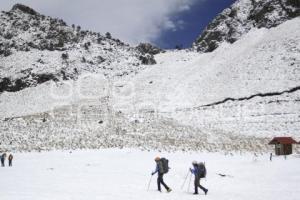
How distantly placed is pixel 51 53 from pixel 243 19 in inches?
1801

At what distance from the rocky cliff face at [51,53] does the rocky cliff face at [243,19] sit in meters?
15.7

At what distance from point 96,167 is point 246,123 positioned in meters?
28.7

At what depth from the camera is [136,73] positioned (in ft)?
285

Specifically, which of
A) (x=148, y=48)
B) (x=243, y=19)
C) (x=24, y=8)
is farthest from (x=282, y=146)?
(x=24, y=8)

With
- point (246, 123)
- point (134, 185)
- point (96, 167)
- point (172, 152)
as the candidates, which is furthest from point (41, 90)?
point (134, 185)

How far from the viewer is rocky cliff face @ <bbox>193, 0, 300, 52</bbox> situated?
3418 inches

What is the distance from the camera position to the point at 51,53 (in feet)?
306

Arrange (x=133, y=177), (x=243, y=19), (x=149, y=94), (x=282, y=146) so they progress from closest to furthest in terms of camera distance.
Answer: (x=133, y=177) → (x=282, y=146) → (x=149, y=94) → (x=243, y=19)

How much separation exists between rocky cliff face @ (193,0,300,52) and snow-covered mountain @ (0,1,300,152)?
2.77 meters

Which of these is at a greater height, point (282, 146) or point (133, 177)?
Answer: point (282, 146)

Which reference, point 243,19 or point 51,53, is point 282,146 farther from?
point 51,53

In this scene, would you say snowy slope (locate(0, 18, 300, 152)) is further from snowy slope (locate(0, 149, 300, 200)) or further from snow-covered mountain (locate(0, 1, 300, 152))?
snowy slope (locate(0, 149, 300, 200))

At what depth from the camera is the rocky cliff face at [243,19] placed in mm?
86812

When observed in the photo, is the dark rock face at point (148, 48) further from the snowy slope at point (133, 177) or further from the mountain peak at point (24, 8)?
the snowy slope at point (133, 177)
